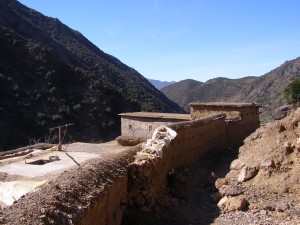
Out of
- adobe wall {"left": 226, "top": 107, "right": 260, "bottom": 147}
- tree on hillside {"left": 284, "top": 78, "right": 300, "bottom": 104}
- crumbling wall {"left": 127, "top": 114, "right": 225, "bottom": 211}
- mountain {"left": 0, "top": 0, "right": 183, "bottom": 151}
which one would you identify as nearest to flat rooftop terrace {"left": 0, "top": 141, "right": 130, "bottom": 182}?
crumbling wall {"left": 127, "top": 114, "right": 225, "bottom": 211}

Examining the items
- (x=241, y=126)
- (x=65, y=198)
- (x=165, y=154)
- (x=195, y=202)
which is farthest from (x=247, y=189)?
(x=241, y=126)

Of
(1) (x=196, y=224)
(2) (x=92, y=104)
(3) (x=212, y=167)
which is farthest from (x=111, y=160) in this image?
(2) (x=92, y=104)

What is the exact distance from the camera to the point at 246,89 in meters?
69.5

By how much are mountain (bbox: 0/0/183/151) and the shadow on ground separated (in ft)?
75.3

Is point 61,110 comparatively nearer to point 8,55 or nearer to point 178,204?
point 8,55

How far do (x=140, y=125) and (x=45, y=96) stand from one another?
19924mm

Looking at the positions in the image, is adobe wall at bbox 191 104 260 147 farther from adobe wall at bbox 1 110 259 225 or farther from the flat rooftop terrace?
the flat rooftop terrace

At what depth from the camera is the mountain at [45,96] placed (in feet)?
134

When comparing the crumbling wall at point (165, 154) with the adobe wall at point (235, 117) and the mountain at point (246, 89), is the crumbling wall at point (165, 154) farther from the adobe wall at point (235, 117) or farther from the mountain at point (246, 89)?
the mountain at point (246, 89)

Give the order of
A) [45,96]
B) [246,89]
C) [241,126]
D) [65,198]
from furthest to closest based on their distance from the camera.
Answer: [246,89]
[45,96]
[241,126]
[65,198]

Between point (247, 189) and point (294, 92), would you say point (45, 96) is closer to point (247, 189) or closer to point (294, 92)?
point (294, 92)

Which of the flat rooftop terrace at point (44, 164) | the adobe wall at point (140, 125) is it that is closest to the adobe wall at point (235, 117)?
the adobe wall at point (140, 125)

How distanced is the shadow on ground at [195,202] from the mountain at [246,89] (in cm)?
3242

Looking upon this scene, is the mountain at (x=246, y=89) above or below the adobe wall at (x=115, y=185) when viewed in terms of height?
above
